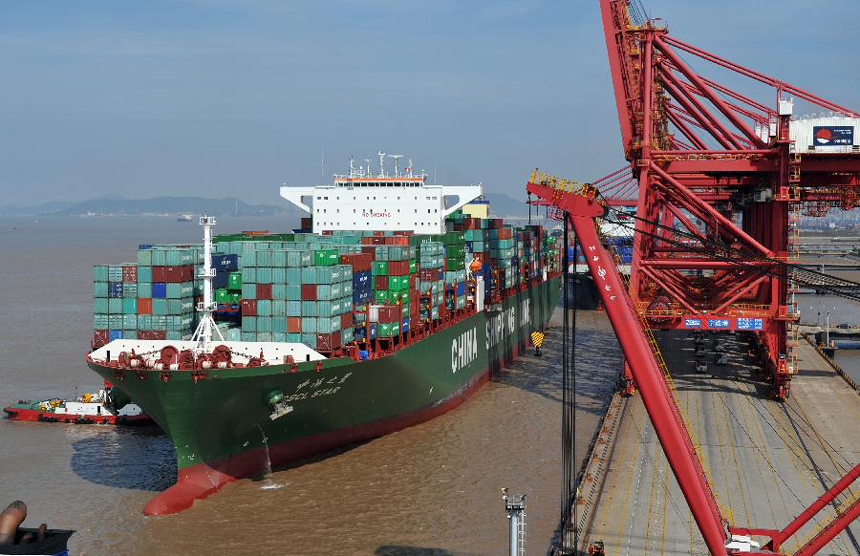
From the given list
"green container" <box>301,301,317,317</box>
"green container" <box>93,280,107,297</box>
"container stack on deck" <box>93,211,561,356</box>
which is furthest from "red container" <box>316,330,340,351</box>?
"green container" <box>93,280,107,297</box>

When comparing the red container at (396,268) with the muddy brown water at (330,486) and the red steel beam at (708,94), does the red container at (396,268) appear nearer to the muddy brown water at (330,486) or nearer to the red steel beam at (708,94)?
the muddy brown water at (330,486)

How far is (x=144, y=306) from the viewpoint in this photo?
26.2 m

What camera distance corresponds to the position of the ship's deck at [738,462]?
18.9 meters

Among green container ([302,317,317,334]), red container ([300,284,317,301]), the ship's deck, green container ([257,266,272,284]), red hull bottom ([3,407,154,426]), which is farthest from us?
red hull bottom ([3,407,154,426])

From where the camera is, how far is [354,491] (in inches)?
961

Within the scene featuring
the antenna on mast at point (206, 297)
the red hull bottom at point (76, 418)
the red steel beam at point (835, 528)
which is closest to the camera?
the red steel beam at point (835, 528)

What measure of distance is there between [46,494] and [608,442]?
48.2 feet

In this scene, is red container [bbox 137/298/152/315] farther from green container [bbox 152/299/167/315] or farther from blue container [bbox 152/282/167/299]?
blue container [bbox 152/282/167/299]

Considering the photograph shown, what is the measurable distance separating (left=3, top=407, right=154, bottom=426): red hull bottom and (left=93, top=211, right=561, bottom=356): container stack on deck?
4.97 m

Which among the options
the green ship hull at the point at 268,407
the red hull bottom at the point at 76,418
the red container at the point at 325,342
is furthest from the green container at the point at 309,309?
the red hull bottom at the point at 76,418

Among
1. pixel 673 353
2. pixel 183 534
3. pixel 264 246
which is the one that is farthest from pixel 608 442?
pixel 673 353

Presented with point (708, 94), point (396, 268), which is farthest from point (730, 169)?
point (396, 268)

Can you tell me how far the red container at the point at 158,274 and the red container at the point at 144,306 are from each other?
2.08ft

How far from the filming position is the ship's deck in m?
18.9
